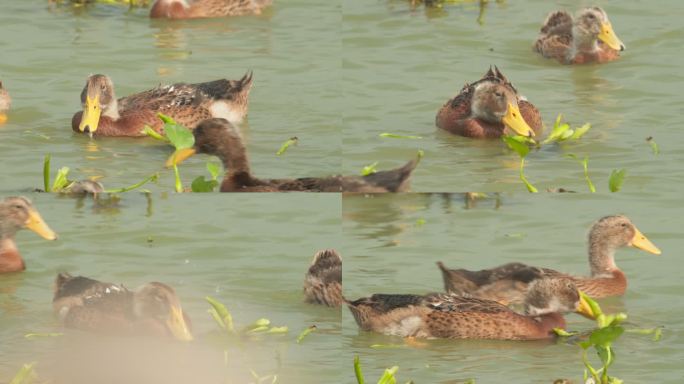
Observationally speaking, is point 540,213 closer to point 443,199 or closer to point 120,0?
point 443,199

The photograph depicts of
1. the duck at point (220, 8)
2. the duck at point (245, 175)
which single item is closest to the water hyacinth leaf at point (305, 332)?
the duck at point (245, 175)

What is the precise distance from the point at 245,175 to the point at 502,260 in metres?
1.89

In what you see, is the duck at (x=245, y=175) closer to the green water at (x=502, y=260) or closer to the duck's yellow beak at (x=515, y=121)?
the green water at (x=502, y=260)

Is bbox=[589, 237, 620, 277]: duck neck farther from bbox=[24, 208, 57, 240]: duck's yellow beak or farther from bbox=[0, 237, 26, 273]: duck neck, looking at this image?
bbox=[0, 237, 26, 273]: duck neck

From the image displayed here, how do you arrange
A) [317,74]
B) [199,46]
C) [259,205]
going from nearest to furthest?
[259,205], [317,74], [199,46]

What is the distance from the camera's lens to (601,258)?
12.7m

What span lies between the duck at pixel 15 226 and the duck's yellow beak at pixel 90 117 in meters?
1.27

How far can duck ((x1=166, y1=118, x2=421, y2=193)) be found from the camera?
1187cm

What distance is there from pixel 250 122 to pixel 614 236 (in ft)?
9.59

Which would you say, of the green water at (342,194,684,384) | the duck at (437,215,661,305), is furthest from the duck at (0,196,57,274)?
the duck at (437,215,661,305)

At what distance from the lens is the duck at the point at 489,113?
529 inches

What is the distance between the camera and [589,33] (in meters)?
15.6

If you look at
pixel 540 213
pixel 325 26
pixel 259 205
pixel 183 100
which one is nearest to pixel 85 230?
pixel 259 205

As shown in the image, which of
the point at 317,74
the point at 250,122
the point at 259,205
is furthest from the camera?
the point at 317,74
